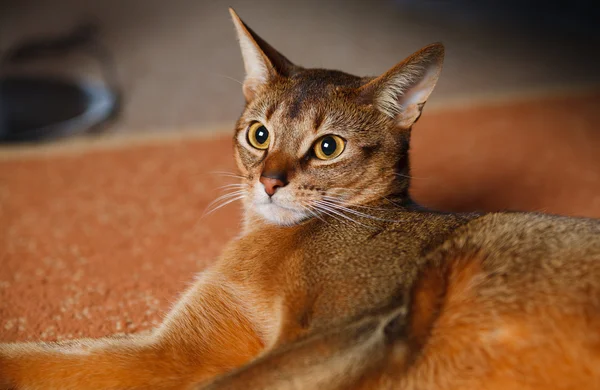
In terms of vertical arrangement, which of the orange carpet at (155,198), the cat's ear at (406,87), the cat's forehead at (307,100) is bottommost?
the orange carpet at (155,198)

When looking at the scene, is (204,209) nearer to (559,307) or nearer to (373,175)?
(373,175)

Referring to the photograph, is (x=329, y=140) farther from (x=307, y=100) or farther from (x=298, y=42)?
(x=298, y=42)

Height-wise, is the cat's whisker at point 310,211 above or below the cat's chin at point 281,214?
above

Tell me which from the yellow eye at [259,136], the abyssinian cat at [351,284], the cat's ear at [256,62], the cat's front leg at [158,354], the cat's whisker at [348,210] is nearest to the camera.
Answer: the abyssinian cat at [351,284]

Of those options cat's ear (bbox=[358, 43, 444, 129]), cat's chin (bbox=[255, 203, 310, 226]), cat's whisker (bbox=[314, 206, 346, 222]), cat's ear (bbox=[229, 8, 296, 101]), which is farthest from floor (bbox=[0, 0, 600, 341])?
cat's ear (bbox=[358, 43, 444, 129])

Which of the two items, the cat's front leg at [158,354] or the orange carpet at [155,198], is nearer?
the cat's front leg at [158,354]

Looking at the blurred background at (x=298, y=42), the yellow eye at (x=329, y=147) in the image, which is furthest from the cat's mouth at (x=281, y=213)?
the blurred background at (x=298, y=42)

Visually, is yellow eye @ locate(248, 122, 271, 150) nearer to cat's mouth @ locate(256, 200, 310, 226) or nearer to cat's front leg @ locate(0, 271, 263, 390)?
cat's mouth @ locate(256, 200, 310, 226)

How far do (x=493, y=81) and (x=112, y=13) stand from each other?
3160 millimetres

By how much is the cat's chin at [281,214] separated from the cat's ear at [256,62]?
1.41ft

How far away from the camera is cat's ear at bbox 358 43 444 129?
178 cm

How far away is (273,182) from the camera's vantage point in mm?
1671

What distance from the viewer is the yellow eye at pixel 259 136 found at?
5.97ft

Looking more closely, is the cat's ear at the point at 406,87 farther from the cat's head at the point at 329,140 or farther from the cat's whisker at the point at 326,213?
the cat's whisker at the point at 326,213
